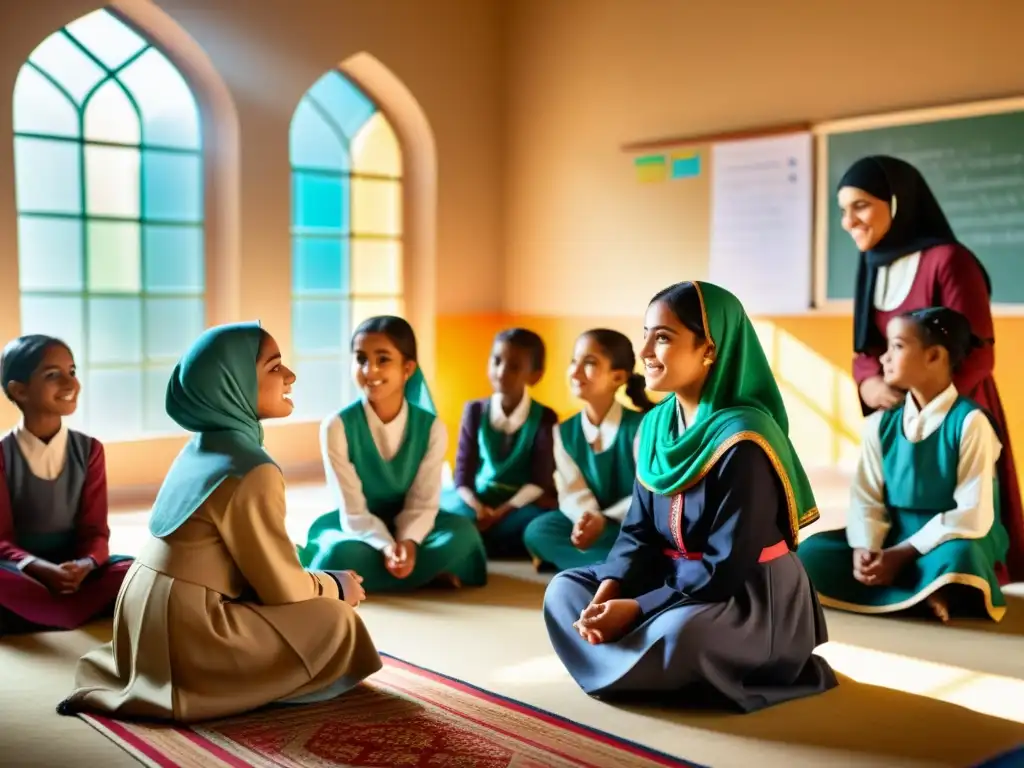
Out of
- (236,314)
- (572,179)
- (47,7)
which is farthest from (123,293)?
(572,179)

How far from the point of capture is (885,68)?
612 cm

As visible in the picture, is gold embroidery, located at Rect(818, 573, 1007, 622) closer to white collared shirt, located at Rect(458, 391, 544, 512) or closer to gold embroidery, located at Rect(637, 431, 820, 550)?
gold embroidery, located at Rect(637, 431, 820, 550)

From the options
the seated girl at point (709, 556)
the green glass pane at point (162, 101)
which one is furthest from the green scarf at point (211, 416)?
the green glass pane at point (162, 101)

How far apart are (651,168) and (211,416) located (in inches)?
193

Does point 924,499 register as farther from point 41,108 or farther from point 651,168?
point 41,108

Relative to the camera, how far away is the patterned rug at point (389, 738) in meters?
2.49

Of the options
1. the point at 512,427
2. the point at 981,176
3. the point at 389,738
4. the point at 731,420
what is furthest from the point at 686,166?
→ the point at 389,738

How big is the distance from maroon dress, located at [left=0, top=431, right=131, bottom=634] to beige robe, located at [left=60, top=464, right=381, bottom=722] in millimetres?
843

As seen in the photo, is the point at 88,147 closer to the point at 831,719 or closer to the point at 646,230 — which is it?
the point at 646,230

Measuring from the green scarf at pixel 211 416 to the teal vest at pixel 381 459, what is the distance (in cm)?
138

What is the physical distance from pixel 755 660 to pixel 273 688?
1.15 metres

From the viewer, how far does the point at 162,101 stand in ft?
22.3

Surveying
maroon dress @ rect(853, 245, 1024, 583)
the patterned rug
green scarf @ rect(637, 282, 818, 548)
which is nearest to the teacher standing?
maroon dress @ rect(853, 245, 1024, 583)

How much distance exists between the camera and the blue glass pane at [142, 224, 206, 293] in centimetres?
682
